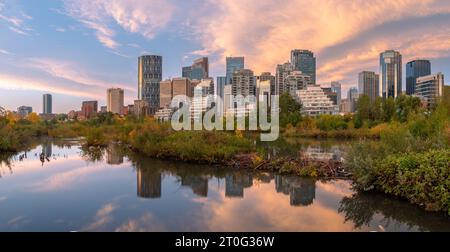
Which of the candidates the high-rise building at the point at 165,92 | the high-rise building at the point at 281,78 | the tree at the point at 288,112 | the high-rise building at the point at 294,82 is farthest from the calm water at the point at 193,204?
the high-rise building at the point at 281,78

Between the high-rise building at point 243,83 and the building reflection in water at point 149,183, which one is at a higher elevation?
the high-rise building at point 243,83

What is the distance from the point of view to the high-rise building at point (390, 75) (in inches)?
5305

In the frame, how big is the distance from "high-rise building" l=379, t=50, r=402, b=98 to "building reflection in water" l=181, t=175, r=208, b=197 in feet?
446

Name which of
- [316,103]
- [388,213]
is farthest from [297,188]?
[316,103]

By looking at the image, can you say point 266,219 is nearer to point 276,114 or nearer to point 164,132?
point 164,132

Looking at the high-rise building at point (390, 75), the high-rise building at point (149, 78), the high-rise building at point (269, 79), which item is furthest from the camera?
the high-rise building at point (390, 75)

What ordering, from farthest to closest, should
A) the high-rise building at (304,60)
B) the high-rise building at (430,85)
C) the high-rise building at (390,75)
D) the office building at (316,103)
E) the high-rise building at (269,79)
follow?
the high-rise building at (304,60) < the high-rise building at (390,75) < the high-rise building at (269,79) < the high-rise building at (430,85) < the office building at (316,103)

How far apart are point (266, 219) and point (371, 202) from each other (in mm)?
2898

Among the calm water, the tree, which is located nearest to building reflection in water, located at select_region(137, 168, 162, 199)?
the calm water

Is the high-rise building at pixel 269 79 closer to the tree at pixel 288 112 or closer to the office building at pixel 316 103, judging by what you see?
the office building at pixel 316 103

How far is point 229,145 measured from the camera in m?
15.6

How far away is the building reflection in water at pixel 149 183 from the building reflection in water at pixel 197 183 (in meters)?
0.81

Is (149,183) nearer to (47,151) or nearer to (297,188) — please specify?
(297,188)
